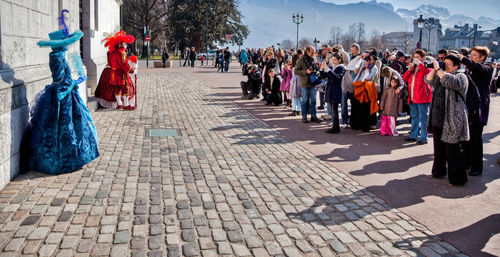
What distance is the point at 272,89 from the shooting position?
1438 cm

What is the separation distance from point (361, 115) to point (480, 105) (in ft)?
12.2

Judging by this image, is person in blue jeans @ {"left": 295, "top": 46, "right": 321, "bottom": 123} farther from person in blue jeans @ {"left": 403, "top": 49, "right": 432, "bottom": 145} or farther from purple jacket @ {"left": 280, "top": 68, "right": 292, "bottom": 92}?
person in blue jeans @ {"left": 403, "top": 49, "right": 432, "bottom": 145}

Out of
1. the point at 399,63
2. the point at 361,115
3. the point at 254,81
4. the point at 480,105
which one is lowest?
the point at 361,115

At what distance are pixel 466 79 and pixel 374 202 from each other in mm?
2271

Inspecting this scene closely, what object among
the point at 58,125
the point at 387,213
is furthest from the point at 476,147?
the point at 58,125

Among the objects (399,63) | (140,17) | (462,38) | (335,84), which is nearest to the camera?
(335,84)

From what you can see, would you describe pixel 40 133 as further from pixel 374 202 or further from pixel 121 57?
pixel 121 57

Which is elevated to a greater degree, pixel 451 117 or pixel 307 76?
pixel 307 76

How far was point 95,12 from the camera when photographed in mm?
14969

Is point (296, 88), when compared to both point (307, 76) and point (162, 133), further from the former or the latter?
point (162, 133)

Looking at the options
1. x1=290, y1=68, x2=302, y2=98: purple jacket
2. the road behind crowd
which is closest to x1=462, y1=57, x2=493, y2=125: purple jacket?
the road behind crowd

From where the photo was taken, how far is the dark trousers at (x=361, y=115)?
10.3 m

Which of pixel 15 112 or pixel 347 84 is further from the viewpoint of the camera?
pixel 347 84

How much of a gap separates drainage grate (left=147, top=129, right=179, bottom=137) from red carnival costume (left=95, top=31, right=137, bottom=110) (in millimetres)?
3143
